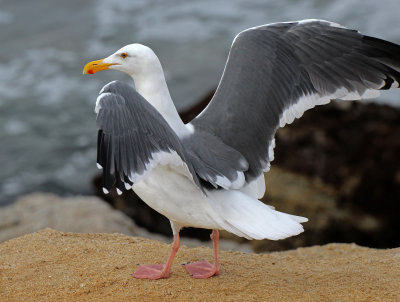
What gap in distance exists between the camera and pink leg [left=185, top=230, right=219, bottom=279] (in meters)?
4.68

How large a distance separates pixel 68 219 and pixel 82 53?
293 inches

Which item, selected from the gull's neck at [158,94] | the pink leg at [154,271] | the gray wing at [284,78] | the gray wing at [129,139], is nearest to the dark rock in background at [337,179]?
the gray wing at [284,78]

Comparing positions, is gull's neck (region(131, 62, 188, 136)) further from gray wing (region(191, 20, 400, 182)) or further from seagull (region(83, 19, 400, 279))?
gray wing (region(191, 20, 400, 182))

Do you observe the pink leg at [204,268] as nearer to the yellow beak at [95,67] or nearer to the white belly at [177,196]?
the white belly at [177,196]

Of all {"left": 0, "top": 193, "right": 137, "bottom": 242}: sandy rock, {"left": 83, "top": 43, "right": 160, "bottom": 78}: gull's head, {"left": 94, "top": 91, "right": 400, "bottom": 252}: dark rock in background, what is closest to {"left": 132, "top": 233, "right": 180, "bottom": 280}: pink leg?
{"left": 83, "top": 43, "right": 160, "bottom": 78}: gull's head

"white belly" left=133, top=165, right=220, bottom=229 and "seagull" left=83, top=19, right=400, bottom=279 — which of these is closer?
"seagull" left=83, top=19, right=400, bottom=279

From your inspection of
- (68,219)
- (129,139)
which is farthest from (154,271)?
(68,219)

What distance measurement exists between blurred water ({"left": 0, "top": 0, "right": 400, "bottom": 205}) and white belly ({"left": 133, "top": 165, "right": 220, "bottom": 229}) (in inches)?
253

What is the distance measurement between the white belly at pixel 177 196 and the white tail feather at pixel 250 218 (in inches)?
3.1

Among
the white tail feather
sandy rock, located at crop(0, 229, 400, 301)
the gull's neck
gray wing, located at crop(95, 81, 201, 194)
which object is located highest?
the gull's neck

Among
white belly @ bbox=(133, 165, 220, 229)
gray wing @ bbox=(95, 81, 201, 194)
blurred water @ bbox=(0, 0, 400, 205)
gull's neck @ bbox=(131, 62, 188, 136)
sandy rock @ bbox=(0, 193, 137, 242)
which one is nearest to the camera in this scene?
gray wing @ bbox=(95, 81, 201, 194)

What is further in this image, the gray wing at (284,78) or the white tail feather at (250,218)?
the gray wing at (284,78)

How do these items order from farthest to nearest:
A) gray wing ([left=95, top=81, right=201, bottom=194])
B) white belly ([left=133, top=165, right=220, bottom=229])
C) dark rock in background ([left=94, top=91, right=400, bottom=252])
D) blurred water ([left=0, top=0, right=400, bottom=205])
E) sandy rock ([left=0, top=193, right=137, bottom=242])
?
blurred water ([left=0, top=0, right=400, bottom=205]) < dark rock in background ([left=94, top=91, right=400, bottom=252]) < sandy rock ([left=0, top=193, right=137, bottom=242]) < white belly ([left=133, top=165, right=220, bottom=229]) < gray wing ([left=95, top=81, right=201, bottom=194])

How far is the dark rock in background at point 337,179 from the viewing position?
8.02 metres
